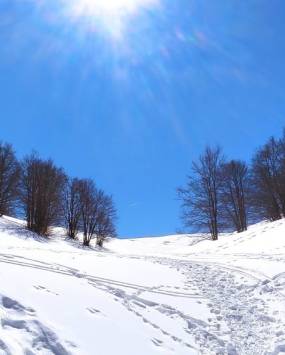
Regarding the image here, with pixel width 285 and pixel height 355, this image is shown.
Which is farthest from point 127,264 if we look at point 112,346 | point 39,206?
point 39,206

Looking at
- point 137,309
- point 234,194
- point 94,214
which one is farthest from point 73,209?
point 137,309

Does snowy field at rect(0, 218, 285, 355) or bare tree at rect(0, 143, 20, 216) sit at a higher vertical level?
bare tree at rect(0, 143, 20, 216)

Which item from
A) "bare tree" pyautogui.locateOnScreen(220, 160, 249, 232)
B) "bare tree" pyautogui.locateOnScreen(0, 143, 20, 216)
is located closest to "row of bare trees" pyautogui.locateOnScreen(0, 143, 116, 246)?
"bare tree" pyautogui.locateOnScreen(0, 143, 20, 216)

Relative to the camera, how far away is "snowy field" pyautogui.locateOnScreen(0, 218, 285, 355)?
6.04 metres

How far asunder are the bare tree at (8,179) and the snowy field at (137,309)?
20395 mm

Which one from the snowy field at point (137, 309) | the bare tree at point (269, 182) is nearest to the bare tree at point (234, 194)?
the bare tree at point (269, 182)

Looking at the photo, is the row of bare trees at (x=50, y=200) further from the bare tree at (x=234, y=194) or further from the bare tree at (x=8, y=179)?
the bare tree at (x=234, y=194)

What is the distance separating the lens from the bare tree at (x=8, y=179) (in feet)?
110

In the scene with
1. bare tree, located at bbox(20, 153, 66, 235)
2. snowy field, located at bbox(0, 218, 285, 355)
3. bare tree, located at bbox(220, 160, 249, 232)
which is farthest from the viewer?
bare tree, located at bbox(220, 160, 249, 232)

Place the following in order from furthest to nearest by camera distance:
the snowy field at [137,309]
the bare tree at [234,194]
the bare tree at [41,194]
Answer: the bare tree at [234,194]
the bare tree at [41,194]
the snowy field at [137,309]

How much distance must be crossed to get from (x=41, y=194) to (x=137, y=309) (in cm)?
2319

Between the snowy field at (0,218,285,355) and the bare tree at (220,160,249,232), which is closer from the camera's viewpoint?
the snowy field at (0,218,285,355)

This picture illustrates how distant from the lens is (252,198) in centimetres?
3872

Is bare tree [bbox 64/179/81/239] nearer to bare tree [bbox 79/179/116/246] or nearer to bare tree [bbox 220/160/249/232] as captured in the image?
bare tree [bbox 79/179/116/246]
